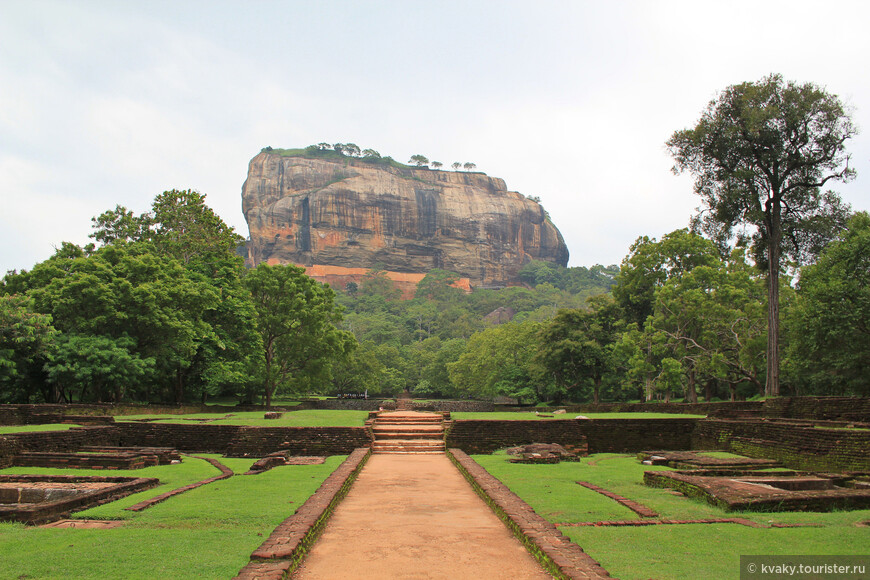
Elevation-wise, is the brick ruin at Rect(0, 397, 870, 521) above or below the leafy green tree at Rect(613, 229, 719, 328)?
below

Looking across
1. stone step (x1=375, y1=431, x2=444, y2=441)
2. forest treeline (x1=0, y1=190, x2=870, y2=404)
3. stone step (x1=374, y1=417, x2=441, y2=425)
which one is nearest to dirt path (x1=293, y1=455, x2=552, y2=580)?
stone step (x1=375, y1=431, x2=444, y2=441)

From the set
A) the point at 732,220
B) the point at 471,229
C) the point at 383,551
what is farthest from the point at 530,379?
the point at 471,229

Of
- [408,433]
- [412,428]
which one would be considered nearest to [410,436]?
[408,433]

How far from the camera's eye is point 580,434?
1524cm

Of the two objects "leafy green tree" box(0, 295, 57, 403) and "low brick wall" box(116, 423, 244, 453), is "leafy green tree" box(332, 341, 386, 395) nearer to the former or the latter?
"leafy green tree" box(0, 295, 57, 403)

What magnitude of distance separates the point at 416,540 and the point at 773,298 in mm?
17172

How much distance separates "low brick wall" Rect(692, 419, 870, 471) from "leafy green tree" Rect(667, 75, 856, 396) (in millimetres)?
5754

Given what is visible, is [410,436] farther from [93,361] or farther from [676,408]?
[93,361]

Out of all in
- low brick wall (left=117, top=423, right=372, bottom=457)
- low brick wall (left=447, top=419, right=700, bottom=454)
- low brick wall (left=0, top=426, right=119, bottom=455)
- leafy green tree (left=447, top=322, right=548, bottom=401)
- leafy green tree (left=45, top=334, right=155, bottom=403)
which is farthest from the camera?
leafy green tree (left=447, top=322, right=548, bottom=401)

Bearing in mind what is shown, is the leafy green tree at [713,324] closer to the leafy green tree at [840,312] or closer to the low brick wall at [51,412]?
the leafy green tree at [840,312]

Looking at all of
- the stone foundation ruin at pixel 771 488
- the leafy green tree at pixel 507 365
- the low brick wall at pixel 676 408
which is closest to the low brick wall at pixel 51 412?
the stone foundation ruin at pixel 771 488

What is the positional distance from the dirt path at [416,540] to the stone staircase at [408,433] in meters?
4.98

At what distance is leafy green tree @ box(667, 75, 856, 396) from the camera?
18438 mm

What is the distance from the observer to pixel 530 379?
120ft
